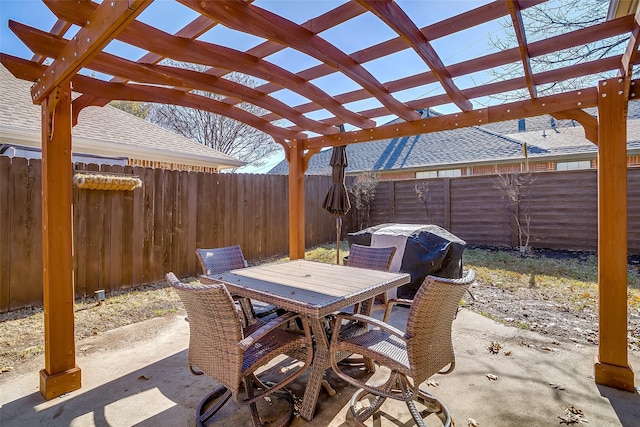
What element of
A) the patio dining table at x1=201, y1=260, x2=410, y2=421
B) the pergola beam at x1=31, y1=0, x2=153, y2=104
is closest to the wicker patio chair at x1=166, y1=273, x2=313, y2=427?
the patio dining table at x1=201, y1=260, x2=410, y2=421

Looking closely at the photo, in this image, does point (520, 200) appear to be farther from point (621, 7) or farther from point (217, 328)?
point (217, 328)

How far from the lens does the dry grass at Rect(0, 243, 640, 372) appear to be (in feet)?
11.5

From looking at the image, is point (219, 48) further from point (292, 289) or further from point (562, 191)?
point (562, 191)

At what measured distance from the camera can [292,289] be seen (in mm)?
2611

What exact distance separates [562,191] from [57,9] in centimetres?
902

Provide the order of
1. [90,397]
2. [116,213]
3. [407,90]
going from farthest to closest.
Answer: [116,213], [407,90], [90,397]

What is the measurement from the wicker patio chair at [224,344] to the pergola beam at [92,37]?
4.75ft

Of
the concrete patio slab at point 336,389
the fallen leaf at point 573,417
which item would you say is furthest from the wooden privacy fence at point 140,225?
the fallen leaf at point 573,417

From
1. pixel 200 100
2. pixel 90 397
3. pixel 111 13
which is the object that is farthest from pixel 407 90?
pixel 90 397

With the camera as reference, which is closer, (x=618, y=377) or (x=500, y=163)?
(x=618, y=377)

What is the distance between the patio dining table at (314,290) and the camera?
7.50 feet

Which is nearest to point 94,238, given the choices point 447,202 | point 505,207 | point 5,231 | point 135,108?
point 5,231

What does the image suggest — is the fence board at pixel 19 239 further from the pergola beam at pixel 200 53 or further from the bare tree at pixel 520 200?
the bare tree at pixel 520 200

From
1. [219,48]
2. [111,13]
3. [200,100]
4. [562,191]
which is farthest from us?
[562,191]
